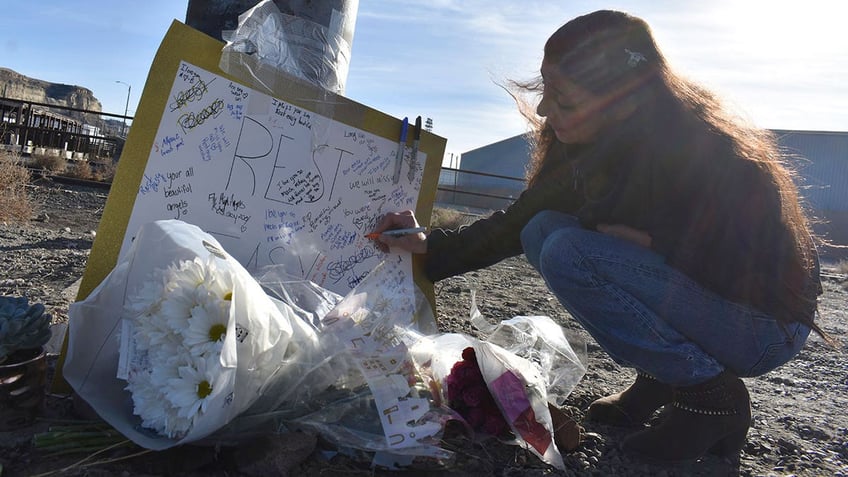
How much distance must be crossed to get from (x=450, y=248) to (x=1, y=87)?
2010 inches

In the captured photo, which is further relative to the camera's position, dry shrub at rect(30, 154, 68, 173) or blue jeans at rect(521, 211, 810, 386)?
dry shrub at rect(30, 154, 68, 173)

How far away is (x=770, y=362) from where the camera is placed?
171 centimetres

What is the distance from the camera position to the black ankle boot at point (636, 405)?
196 cm

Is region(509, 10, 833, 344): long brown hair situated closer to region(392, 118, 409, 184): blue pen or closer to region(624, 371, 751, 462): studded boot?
region(624, 371, 751, 462): studded boot

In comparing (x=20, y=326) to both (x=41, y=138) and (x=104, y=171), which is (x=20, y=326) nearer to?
(x=104, y=171)

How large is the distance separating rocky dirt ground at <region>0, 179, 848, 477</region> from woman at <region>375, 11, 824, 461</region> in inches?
6.7

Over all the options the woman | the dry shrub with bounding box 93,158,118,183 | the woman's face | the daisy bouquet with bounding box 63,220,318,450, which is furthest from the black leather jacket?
the dry shrub with bounding box 93,158,118,183

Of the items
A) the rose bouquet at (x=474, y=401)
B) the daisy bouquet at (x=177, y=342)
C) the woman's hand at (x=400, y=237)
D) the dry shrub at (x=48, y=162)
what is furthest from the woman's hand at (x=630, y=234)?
the dry shrub at (x=48, y=162)

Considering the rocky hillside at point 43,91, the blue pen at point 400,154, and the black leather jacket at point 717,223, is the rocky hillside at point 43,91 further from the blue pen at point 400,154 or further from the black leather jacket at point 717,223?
the black leather jacket at point 717,223

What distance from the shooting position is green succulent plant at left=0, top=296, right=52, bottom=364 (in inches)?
57.4

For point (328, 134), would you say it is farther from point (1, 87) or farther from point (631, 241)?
point (1, 87)

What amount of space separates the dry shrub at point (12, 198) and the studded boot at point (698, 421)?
5709 mm

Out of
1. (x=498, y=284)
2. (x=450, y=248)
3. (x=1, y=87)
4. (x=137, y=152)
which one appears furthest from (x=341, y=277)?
(x=1, y=87)

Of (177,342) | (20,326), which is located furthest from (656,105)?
(20,326)
